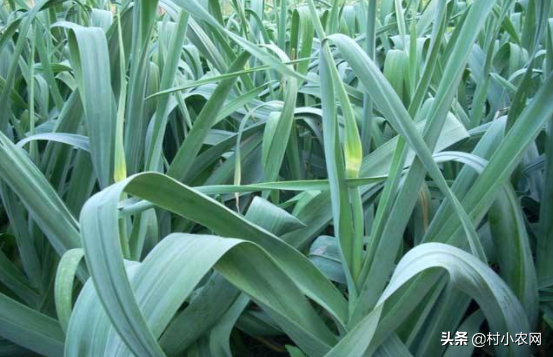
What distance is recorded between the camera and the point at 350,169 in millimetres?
659

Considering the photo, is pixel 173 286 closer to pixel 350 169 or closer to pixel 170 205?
pixel 170 205

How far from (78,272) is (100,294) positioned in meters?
0.29

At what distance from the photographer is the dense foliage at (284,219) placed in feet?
1.73

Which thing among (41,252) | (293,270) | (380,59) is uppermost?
(380,59)

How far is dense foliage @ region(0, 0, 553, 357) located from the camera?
1.73ft

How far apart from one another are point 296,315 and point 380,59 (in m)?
0.89

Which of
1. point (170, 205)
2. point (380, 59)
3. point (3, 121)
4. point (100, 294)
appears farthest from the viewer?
point (380, 59)

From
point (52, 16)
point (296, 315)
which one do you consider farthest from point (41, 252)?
point (52, 16)

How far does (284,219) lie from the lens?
2.28ft

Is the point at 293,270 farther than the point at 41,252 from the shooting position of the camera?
No

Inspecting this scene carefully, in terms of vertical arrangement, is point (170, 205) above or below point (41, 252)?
above

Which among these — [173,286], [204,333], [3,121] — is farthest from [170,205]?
[3,121]

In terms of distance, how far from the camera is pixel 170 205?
551 millimetres

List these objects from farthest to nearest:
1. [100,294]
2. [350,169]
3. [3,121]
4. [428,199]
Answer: [3,121], [428,199], [350,169], [100,294]
